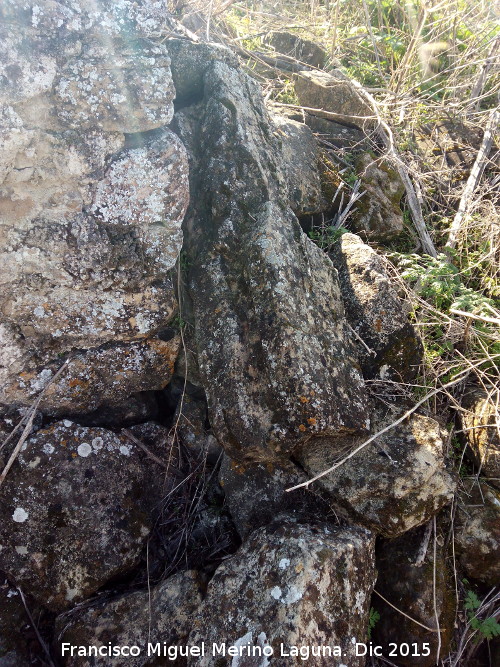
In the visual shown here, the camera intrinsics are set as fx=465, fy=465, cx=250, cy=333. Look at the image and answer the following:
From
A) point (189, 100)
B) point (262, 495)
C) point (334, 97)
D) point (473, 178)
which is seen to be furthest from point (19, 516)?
point (473, 178)

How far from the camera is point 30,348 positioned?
7.76 feet

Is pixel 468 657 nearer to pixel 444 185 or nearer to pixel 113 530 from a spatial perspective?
pixel 113 530

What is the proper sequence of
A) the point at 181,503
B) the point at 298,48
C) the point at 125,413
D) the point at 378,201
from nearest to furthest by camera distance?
1. the point at 181,503
2. the point at 125,413
3. the point at 378,201
4. the point at 298,48

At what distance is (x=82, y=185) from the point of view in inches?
86.7

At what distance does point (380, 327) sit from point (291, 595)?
147cm

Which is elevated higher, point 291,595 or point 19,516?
point 19,516

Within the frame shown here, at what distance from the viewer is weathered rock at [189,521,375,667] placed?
1.96 metres

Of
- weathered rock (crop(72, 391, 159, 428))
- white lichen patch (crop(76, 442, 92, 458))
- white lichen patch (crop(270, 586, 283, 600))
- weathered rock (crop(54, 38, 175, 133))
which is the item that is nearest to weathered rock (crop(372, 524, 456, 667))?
white lichen patch (crop(270, 586, 283, 600))

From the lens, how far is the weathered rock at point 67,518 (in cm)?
227

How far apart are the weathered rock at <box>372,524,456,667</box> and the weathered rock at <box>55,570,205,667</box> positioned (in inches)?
39.5

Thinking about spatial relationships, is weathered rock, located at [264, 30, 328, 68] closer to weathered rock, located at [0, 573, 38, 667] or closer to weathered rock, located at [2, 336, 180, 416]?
weathered rock, located at [2, 336, 180, 416]

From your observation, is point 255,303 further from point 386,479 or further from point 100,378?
point 386,479

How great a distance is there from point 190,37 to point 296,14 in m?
2.68

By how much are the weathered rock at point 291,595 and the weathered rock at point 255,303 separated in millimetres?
443
